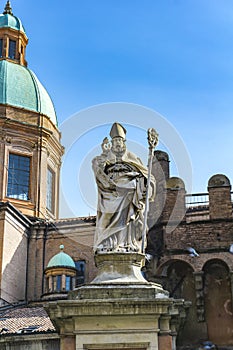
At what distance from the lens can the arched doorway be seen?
27.9m

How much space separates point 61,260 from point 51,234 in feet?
13.1

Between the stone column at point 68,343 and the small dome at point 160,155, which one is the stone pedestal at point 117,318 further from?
the small dome at point 160,155

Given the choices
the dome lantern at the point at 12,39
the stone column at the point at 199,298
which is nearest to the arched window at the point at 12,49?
the dome lantern at the point at 12,39

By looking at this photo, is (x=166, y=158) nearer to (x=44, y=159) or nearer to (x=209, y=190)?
(x=209, y=190)

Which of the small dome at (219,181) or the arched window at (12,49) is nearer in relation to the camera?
the small dome at (219,181)

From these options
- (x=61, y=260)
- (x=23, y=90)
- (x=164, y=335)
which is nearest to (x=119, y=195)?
(x=164, y=335)

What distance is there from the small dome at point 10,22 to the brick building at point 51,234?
76 mm

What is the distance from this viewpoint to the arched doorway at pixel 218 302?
27.9 metres

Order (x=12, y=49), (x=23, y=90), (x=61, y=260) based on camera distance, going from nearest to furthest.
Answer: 1. (x=61, y=260)
2. (x=23, y=90)
3. (x=12, y=49)

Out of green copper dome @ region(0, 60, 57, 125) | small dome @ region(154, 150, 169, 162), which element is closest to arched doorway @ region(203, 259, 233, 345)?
small dome @ region(154, 150, 169, 162)

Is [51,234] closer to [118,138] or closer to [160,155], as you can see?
[160,155]

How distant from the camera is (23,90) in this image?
45.6m

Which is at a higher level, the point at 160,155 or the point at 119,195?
the point at 160,155

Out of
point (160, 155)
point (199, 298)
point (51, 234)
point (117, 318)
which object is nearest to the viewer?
point (117, 318)
